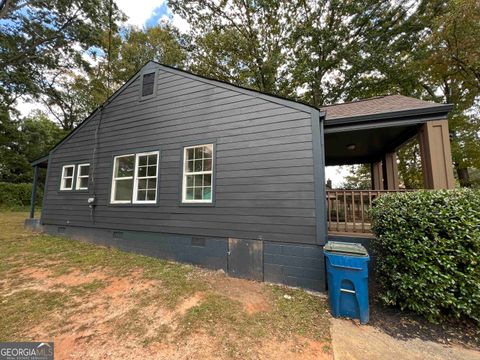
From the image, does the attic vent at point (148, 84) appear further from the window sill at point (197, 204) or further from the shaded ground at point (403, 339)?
the shaded ground at point (403, 339)

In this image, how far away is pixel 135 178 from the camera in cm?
641

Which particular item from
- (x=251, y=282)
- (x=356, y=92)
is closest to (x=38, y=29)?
(x=251, y=282)

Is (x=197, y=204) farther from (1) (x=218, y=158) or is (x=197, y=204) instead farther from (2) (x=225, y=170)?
(1) (x=218, y=158)

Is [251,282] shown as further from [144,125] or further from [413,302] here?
[144,125]

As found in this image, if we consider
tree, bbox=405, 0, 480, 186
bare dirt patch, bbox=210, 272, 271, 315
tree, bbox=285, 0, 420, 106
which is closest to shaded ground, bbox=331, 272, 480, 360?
bare dirt patch, bbox=210, 272, 271, 315

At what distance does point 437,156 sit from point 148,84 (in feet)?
25.3

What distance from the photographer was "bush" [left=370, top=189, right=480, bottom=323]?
2740mm

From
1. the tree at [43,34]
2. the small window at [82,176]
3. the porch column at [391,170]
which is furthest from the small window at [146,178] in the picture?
the tree at [43,34]

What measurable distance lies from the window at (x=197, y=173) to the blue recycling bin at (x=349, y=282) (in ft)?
10.3

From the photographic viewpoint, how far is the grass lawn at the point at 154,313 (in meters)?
2.47

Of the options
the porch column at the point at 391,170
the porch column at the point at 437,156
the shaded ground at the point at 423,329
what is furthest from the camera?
the porch column at the point at 391,170

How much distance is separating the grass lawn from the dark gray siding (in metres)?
1.18

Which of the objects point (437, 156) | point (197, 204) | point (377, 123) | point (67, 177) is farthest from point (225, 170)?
point (67, 177)

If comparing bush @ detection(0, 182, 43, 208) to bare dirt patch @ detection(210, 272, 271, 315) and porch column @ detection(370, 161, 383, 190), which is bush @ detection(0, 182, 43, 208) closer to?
bare dirt patch @ detection(210, 272, 271, 315)
